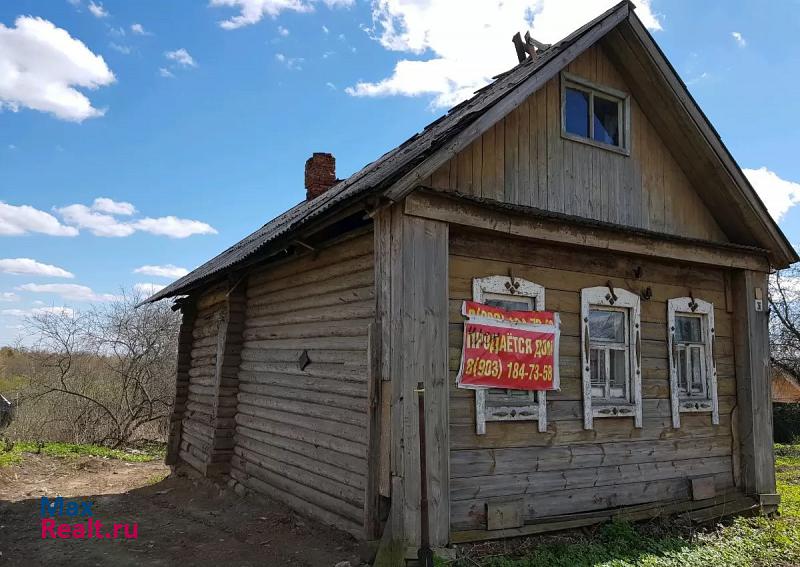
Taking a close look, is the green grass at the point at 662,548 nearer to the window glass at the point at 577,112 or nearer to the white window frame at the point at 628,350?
the white window frame at the point at 628,350

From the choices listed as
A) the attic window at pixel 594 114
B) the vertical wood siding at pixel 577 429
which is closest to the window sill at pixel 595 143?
the attic window at pixel 594 114

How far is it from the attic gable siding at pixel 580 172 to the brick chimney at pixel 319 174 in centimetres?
713

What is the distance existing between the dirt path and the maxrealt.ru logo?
98 millimetres

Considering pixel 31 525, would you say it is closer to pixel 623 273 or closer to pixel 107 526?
pixel 107 526

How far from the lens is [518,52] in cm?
A: 924

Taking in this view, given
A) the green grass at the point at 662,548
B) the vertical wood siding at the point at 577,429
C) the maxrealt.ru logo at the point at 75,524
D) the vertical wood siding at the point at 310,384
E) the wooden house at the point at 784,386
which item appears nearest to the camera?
the green grass at the point at 662,548

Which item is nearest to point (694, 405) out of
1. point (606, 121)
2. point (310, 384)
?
point (606, 121)

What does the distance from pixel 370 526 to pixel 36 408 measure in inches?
575

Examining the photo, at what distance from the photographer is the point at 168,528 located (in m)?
8.06

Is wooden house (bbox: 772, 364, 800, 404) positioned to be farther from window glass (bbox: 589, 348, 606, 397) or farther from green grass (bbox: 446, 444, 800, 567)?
window glass (bbox: 589, 348, 606, 397)

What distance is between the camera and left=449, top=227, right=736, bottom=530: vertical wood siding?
6273 millimetres

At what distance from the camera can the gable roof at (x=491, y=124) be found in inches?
224

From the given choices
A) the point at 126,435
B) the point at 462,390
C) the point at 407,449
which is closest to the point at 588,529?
the point at 462,390

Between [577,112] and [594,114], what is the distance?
11.9 inches
